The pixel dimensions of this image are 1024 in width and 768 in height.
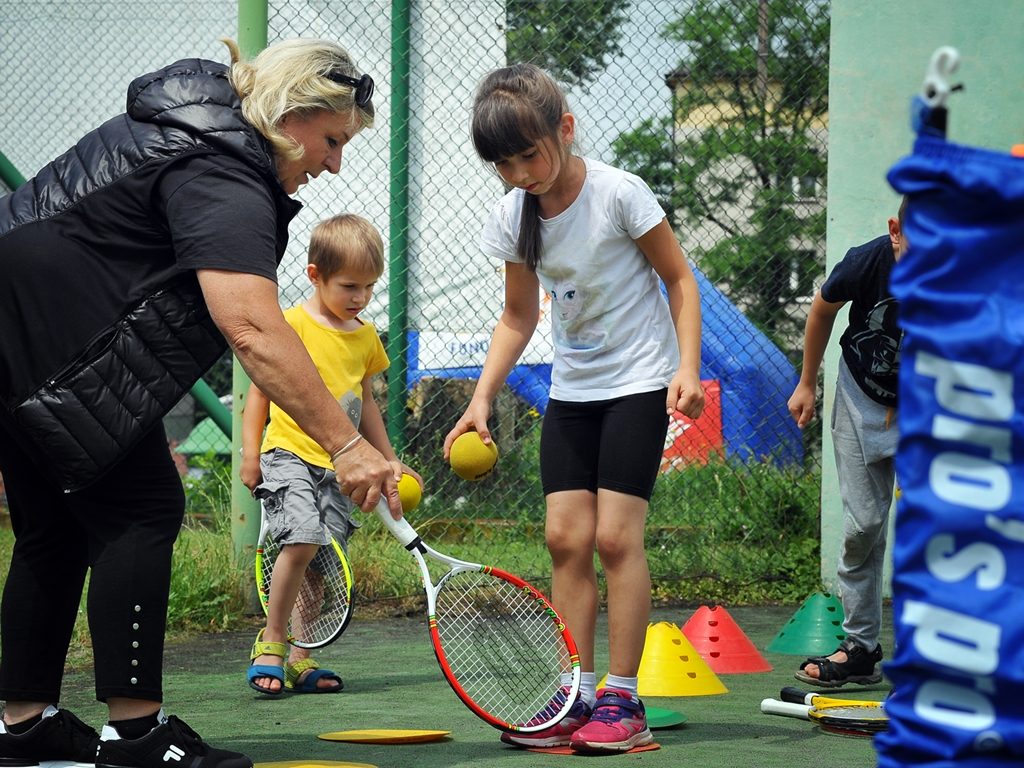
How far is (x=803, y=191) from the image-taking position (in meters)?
7.11

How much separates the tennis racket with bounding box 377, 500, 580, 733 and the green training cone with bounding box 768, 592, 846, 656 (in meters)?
1.50

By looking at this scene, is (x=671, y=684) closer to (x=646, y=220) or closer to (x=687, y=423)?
(x=646, y=220)

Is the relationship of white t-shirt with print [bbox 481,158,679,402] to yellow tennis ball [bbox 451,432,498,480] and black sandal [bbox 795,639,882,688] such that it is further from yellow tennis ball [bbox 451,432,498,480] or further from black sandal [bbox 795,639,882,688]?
black sandal [bbox 795,639,882,688]

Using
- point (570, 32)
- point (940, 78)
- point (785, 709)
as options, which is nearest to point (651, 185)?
point (570, 32)

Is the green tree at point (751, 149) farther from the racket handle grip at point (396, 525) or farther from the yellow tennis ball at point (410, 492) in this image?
the racket handle grip at point (396, 525)

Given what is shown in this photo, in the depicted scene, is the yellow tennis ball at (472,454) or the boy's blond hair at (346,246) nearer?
the yellow tennis ball at (472,454)

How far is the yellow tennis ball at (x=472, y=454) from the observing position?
12.4 feet

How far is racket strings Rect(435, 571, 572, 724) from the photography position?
3516mm

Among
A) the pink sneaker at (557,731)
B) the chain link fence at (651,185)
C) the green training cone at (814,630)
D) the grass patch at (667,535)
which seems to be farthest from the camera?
the chain link fence at (651,185)

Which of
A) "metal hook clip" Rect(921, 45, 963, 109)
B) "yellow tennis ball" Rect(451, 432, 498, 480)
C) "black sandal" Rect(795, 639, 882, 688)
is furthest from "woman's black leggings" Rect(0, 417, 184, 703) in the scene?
"black sandal" Rect(795, 639, 882, 688)

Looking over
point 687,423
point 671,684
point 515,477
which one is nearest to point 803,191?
point 687,423

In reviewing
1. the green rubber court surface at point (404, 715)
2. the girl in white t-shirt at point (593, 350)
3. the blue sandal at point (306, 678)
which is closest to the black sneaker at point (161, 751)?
the green rubber court surface at point (404, 715)

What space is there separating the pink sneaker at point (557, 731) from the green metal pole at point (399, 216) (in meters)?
3.33

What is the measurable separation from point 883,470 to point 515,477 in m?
2.70
